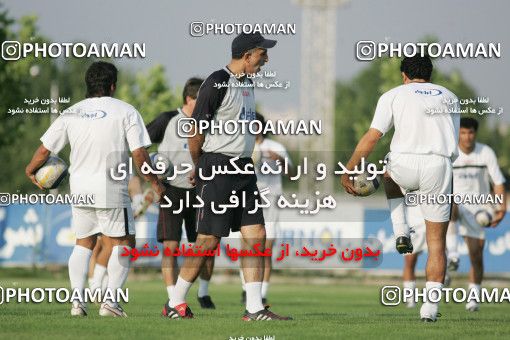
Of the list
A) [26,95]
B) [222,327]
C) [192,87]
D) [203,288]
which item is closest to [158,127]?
[192,87]

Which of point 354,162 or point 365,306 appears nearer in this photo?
point 354,162

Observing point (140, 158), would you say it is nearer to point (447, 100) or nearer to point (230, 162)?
point (230, 162)

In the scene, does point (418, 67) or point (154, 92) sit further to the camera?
point (154, 92)

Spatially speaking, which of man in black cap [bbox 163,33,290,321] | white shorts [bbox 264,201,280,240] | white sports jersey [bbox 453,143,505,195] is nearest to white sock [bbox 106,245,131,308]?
man in black cap [bbox 163,33,290,321]

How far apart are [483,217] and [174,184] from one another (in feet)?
19.1

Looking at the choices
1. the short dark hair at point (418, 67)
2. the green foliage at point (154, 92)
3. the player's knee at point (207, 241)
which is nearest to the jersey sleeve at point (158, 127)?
the player's knee at point (207, 241)

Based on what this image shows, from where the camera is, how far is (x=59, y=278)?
1052 inches

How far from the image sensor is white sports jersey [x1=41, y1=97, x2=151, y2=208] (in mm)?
11141

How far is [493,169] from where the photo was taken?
17.2m

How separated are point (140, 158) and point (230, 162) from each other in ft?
3.10

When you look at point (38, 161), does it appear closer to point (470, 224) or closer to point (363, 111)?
point (470, 224)

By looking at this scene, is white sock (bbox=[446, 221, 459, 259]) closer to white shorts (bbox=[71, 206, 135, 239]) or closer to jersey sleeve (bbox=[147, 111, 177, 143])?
jersey sleeve (bbox=[147, 111, 177, 143])

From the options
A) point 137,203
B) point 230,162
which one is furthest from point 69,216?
point 230,162

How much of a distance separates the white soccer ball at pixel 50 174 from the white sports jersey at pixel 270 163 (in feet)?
19.5
